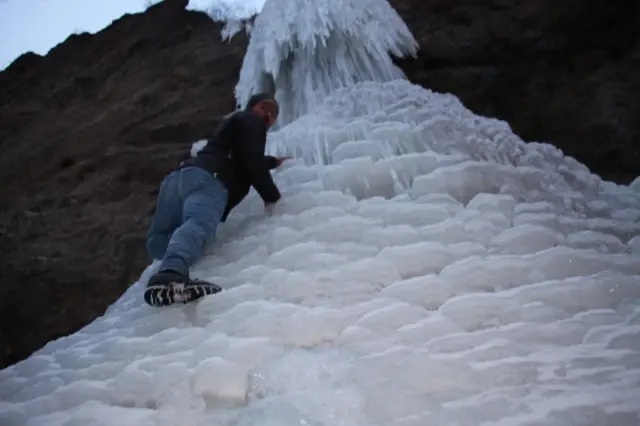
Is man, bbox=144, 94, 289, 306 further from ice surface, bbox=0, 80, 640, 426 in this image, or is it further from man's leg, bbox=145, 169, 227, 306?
ice surface, bbox=0, 80, 640, 426

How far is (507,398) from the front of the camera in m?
1.80

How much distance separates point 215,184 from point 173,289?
620 millimetres

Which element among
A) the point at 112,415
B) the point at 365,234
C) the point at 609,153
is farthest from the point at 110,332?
the point at 609,153

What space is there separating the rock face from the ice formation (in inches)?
41.6

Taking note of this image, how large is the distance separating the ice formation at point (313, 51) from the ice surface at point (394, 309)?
767 mm

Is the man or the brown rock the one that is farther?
the brown rock

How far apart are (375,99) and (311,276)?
49.3 inches

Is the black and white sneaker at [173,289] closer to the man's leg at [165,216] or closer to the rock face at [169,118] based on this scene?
the man's leg at [165,216]

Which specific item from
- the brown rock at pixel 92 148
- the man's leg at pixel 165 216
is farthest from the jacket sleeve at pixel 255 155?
the brown rock at pixel 92 148

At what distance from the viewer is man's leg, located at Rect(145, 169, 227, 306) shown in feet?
7.79

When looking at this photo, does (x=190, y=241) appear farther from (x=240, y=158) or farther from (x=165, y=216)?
(x=240, y=158)

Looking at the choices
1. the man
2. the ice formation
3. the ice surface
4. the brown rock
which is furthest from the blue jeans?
the brown rock

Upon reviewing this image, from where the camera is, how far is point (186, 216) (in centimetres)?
267

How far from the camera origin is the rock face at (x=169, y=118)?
183 inches
